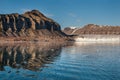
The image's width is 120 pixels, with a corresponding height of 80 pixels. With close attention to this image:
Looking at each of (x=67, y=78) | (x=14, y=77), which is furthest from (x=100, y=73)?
(x=14, y=77)

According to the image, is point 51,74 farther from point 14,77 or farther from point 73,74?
point 14,77

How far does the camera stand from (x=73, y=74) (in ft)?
117

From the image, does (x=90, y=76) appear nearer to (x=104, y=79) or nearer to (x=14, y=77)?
(x=104, y=79)

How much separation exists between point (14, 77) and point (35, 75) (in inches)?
121

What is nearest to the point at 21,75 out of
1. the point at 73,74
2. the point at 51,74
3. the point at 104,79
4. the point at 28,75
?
the point at 28,75

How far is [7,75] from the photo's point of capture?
3344 cm

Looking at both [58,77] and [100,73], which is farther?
[100,73]

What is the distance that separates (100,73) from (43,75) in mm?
7883

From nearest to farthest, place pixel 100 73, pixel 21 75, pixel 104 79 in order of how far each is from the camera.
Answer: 1. pixel 104 79
2. pixel 21 75
3. pixel 100 73

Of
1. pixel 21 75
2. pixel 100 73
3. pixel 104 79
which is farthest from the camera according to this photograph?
pixel 100 73

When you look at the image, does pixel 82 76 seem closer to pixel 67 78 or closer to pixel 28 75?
pixel 67 78

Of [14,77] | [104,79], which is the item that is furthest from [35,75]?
[104,79]

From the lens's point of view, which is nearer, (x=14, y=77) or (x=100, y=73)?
(x=14, y=77)

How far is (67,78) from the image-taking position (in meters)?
32.5
